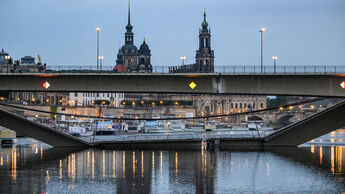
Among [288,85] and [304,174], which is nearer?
[304,174]

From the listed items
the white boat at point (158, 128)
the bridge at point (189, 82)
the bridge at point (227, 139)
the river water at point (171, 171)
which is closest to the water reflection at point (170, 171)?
the river water at point (171, 171)

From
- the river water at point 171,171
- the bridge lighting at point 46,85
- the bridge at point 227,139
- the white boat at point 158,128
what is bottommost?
the white boat at point 158,128

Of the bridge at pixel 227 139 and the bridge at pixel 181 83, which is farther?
the bridge at pixel 227 139

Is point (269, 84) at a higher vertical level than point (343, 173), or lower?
higher

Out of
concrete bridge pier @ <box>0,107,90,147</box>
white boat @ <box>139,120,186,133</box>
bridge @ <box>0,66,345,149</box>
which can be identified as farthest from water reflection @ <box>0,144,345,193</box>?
white boat @ <box>139,120,186,133</box>

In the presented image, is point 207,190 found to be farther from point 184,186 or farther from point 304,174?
point 304,174

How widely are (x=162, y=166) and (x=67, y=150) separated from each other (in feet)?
74.5

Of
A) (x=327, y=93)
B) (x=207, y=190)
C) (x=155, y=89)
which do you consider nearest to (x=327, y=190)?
(x=207, y=190)

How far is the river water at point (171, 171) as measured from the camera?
49094mm

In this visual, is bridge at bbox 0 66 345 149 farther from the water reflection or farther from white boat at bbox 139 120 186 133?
white boat at bbox 139 120 186 133

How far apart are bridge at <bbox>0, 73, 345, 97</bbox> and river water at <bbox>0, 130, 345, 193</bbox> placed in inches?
298

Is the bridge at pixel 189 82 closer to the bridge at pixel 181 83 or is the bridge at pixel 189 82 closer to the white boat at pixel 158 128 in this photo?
the bridge at pixel 181 83

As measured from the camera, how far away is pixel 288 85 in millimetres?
66125

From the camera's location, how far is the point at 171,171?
6003 cm
